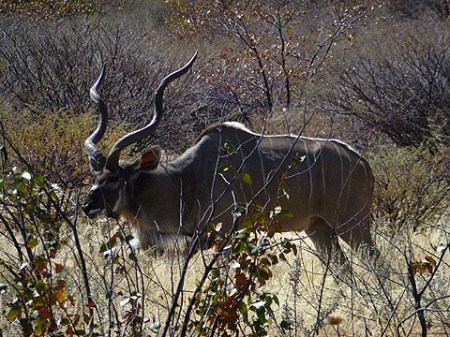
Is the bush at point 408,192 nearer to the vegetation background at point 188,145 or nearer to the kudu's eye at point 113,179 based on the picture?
the vegetation background at point 188,145

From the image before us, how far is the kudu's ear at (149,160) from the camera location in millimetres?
5352

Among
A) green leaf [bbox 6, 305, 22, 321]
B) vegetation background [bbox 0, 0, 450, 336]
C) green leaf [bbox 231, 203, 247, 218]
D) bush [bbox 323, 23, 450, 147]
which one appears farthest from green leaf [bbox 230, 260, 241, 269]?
bush [bbox 323, 23, 450, 147]

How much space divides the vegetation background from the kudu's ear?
41 centimetres

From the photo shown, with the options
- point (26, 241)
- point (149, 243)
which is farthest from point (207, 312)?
point (149, 243)

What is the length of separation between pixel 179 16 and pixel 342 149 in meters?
12.4

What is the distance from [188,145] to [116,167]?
3.50 m

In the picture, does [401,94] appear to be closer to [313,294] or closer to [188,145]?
[188,145]

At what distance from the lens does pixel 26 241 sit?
Result: 2.70 m

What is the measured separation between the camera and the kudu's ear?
5352 mm

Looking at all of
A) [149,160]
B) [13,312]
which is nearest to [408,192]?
[149,160]

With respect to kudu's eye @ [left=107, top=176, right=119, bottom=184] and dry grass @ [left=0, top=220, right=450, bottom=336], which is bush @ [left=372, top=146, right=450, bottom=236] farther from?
kudu's eye @ [left=107, top=176, right=119, bottom=184]

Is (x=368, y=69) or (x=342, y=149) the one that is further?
(x=368, y=69)

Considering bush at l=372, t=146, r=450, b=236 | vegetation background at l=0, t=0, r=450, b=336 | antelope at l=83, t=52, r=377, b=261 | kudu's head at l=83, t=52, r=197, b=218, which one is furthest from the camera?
bush at l=372, t=146, r=450, b=236

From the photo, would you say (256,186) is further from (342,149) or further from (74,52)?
(74,52)
